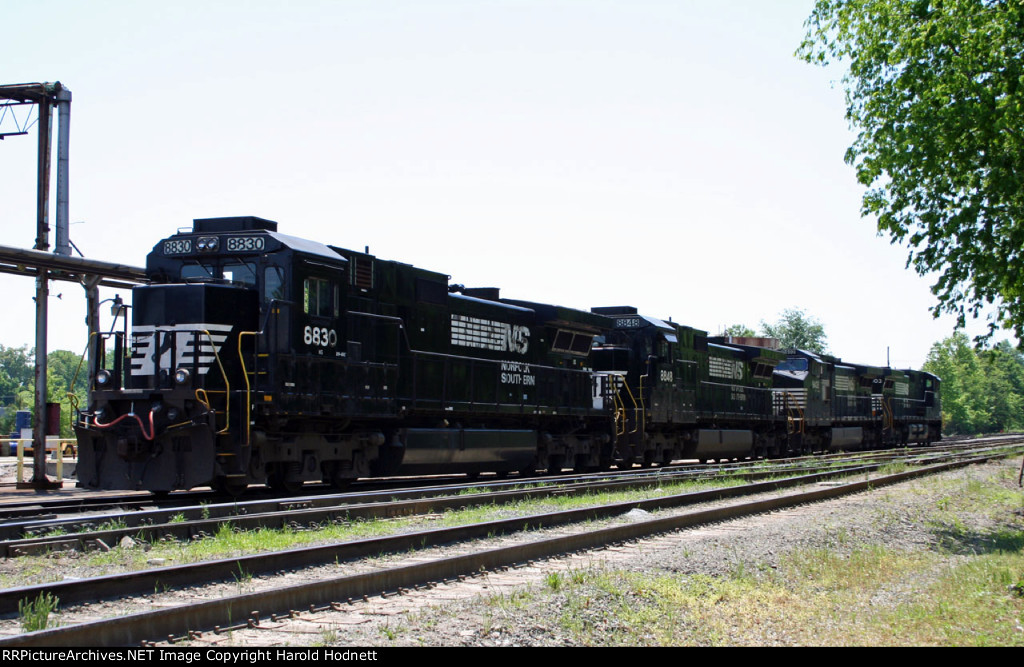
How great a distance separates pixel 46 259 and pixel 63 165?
5.03 m

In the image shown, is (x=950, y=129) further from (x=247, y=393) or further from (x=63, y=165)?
(x=63, y=165)

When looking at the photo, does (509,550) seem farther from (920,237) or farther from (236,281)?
(920,237)

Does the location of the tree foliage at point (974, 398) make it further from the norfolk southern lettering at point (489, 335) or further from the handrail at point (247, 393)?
the handrail at point (247, 393)

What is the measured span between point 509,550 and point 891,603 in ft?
10.8

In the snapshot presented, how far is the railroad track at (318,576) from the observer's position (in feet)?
18.2

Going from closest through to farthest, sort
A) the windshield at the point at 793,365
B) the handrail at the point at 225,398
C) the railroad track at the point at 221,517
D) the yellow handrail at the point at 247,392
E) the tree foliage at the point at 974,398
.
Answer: the railroad track at the point at 221,517
the handrail at the point at 225,398
the yellow handrail at the point at 247,392
the windshield at the point at 793,365
the tree foliage at the point at 974,398

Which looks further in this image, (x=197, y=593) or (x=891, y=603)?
(x=891, y=603)

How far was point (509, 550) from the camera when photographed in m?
8.72

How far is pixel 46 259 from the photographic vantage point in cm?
1611

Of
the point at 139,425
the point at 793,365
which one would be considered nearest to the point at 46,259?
the point at 139,425

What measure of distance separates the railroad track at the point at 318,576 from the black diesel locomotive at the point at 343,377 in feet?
15.7

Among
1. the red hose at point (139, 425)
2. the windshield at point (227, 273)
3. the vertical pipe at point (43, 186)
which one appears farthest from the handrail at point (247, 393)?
the vertical pipe at point (43, 186)
